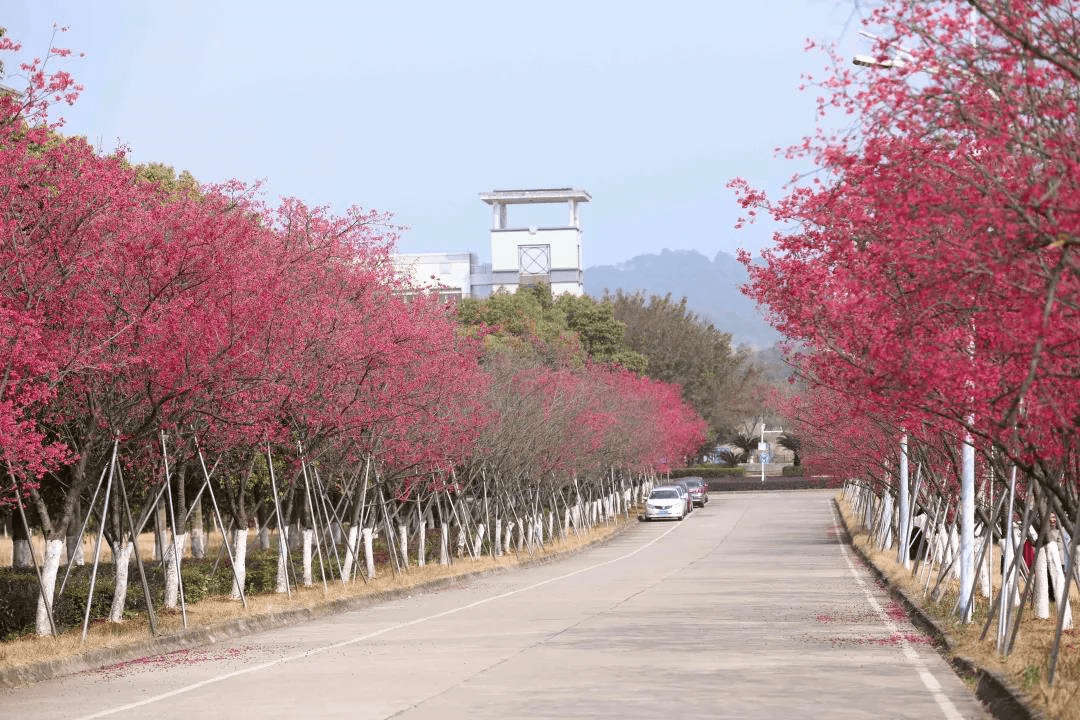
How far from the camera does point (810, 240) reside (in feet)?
52.5

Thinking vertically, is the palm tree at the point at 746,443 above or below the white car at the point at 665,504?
above

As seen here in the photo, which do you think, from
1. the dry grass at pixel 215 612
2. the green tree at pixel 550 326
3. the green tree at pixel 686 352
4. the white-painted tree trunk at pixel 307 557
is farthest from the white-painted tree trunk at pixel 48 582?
the green tree at pixel 686 352

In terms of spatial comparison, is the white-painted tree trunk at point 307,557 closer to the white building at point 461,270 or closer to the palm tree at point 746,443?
the white building at point 461,270

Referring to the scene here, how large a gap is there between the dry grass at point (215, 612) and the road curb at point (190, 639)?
0.29 ft

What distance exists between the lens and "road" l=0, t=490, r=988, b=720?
13.4 meters

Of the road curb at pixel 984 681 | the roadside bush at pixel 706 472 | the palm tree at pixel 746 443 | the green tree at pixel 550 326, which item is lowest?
the road curb at pixel 984 681

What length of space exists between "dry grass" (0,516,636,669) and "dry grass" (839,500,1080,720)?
31.3ft

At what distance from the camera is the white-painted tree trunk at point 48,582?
19422mm

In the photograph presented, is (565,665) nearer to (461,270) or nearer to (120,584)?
(120,584)

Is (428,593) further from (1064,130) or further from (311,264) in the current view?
(1064,130)

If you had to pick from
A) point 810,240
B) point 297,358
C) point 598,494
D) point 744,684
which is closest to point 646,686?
point 744,684

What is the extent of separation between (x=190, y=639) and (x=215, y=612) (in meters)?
3.09

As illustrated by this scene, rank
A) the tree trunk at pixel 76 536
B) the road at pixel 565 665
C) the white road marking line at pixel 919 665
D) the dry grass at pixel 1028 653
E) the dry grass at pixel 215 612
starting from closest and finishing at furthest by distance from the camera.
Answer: the dry grass at pixel 1028 653
the white road marking line at pixel 919 665
the road at pixel 565 665
the dry grass at pixel 215 612
the tree trunk at pixel 76 536

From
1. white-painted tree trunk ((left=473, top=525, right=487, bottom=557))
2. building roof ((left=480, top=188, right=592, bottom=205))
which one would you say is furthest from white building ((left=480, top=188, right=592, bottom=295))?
white-painted tree trunk ((left=473, top=525, right=487, bottom=557))
